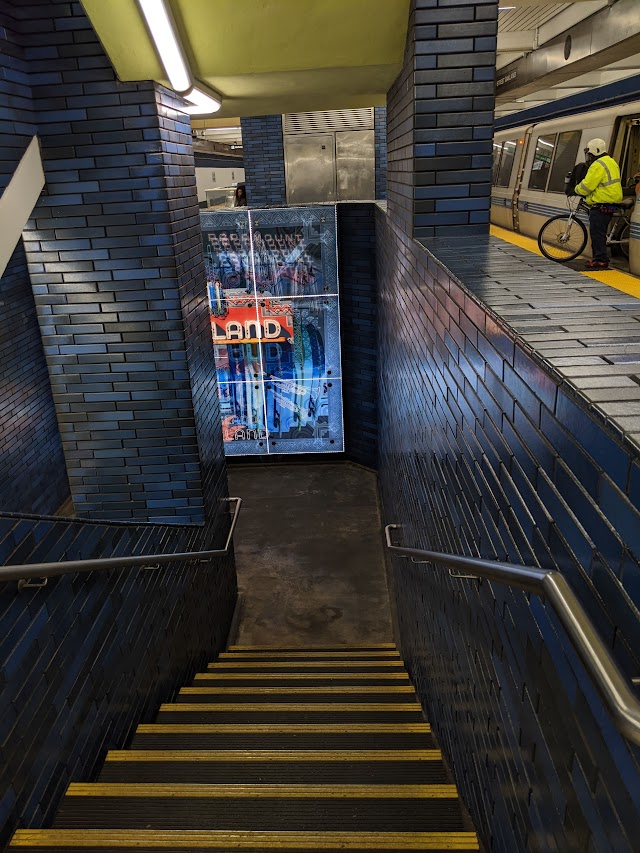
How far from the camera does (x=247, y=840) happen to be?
91.0 inches

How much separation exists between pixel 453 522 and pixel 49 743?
1860mm

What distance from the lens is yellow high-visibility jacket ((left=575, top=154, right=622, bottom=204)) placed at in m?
6.15

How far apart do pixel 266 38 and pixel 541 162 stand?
22.3 feet

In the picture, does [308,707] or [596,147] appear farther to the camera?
[596,147]

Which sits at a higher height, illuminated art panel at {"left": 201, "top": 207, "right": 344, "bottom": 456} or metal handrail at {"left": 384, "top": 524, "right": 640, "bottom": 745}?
metal handrail at {"left": 384, "top": 524, "right": 640, "bottom": 745}

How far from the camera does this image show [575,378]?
140 centimetres

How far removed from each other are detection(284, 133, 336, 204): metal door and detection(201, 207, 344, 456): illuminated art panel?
10.3 feet

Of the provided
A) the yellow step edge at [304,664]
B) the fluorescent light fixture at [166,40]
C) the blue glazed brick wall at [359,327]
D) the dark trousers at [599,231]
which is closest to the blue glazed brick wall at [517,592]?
the yellow step edge at [304,664]

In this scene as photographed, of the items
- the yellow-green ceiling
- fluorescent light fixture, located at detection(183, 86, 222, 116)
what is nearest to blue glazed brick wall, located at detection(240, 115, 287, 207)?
fluorescent light fixture, located at detection(183, 86, 222, 116)

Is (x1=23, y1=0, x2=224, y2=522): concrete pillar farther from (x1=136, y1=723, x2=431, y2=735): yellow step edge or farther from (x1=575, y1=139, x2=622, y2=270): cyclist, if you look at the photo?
(x1=575, y1=139, x2=622, y2=270): cyclist

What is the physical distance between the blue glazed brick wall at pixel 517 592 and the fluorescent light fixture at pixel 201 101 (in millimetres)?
1941

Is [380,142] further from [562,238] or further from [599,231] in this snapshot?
[599,231]

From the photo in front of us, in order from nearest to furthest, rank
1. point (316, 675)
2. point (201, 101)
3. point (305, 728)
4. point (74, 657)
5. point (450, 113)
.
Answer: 1. point (74, 657)
2. point (305, 728)
3. point (450, 113)
4. point (316, 675)
5. point (201, 101)

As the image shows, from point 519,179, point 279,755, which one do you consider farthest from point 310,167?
point 279,755
